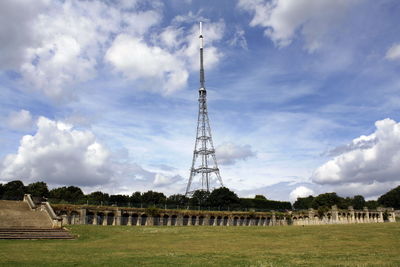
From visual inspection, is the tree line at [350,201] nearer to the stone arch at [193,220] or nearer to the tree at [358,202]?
the tree at [358,202]

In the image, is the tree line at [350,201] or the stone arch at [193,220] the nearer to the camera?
the stone arch at [193,220]

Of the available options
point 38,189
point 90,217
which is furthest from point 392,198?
point 90,217

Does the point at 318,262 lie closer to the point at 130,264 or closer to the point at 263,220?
the point at 130,264

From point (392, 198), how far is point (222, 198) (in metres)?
111

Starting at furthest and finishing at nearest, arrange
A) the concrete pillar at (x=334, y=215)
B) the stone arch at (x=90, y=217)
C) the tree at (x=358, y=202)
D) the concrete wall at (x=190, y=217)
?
the tree at (x=358, y=202)
the concrete pillar at (x=334, y=215)
the stone arch at (x=90, y=217)
the concrete wall at (x=190, y=217)

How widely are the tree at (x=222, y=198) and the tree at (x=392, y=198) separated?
103869 mm

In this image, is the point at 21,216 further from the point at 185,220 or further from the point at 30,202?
the point at 185,220

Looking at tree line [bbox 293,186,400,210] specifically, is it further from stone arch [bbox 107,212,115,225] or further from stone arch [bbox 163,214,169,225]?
stone arch [bbox 107,212,115,225]

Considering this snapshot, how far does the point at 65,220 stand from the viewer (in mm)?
51312

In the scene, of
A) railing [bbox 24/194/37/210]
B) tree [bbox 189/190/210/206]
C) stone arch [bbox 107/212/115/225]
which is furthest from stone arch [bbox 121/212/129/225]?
tree [bbox 189/190/210/206]

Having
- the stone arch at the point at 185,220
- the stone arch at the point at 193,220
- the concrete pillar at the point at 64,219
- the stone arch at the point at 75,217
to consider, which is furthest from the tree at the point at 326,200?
the concrete pillar at the point at 64,219

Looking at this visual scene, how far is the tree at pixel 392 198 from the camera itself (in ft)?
553

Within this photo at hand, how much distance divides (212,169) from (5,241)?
77.9m

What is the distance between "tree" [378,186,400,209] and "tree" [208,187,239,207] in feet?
341
